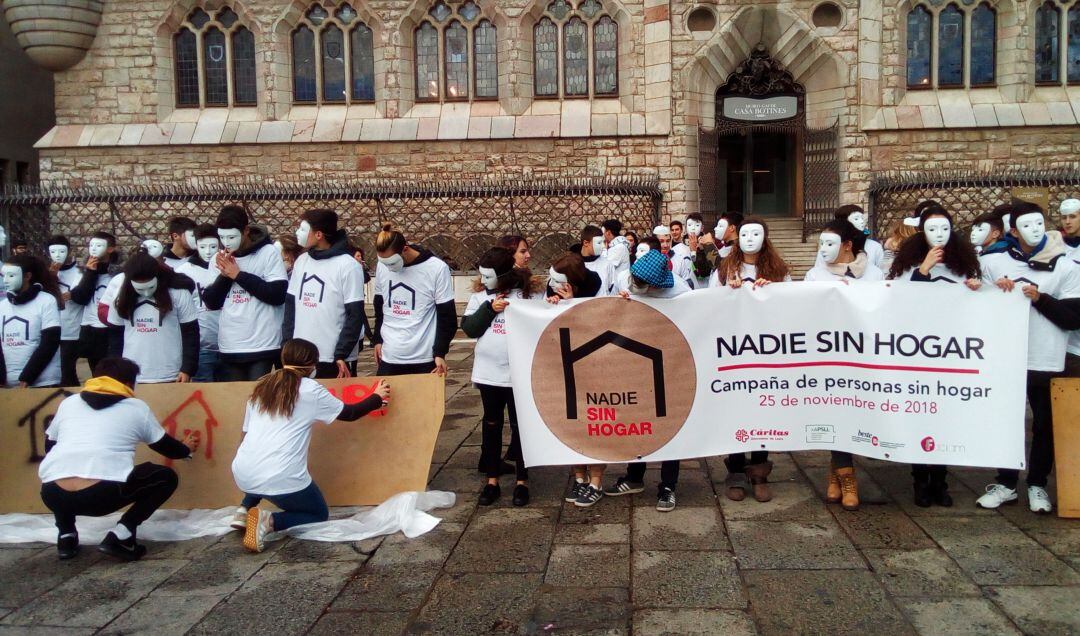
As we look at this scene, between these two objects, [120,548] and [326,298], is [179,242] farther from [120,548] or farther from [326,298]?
[120,548]

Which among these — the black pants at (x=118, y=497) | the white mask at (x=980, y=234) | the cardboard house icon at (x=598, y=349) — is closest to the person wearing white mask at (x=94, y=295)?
the black pants at (x=118, y=497)

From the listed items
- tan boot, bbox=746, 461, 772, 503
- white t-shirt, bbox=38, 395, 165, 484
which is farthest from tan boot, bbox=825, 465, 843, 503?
white t-shirt, bbox=38, 395, 165, 484

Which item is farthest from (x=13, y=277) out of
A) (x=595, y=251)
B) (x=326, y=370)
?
(x=595, y=251)

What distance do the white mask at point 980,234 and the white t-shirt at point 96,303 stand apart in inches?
236

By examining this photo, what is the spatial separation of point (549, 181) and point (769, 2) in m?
6.04

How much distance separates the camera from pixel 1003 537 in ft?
15.3

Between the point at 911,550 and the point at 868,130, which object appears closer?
the point at 911,550

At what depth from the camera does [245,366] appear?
6.16 metres

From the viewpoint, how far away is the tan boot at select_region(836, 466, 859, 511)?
17.2ft

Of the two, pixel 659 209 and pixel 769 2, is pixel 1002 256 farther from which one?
pixel 769 2

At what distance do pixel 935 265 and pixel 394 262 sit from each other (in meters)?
3.38

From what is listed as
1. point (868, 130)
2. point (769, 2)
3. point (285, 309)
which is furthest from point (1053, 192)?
point (285, 309)

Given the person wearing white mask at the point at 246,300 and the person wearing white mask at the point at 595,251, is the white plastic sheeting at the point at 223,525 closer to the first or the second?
the person wearing white mask at the point at 246,300

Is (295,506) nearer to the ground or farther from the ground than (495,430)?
nearer to the ground
